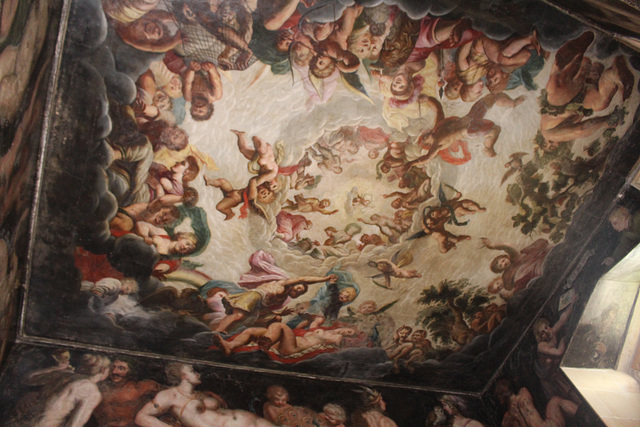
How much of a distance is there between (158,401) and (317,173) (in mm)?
3417

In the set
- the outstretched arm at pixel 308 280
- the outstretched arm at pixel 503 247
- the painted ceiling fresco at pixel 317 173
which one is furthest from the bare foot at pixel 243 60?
the outstretched arm at pixel 503 247

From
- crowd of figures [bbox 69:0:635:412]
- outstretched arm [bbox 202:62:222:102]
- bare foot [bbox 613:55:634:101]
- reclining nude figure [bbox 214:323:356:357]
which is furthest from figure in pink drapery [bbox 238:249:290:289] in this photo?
bare foot [bbox 613:55:634:101]

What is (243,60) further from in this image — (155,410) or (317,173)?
(155,410)

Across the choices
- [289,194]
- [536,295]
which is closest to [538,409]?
[536,295]

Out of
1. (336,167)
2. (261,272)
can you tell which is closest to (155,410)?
(261,272)

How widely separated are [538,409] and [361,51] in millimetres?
5388

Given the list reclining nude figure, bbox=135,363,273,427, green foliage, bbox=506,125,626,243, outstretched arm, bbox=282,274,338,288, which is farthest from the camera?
outstretched arm, bbox=282,274,338,288

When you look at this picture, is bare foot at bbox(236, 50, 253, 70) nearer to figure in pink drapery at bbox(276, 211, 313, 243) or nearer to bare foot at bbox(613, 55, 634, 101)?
figure in pink drapery at bbox(276, 211, 313, 243)

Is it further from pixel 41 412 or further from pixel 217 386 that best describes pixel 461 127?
pixel 41 412

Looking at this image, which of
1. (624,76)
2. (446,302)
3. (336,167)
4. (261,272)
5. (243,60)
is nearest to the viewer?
(243,60)

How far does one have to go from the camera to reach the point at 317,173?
20.3 ft

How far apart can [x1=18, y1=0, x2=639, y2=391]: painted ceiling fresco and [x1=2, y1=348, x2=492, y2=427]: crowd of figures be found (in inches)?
12.0

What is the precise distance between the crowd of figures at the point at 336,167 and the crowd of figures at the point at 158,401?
2.6 inches

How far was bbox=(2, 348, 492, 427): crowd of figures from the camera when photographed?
5.93 meters
